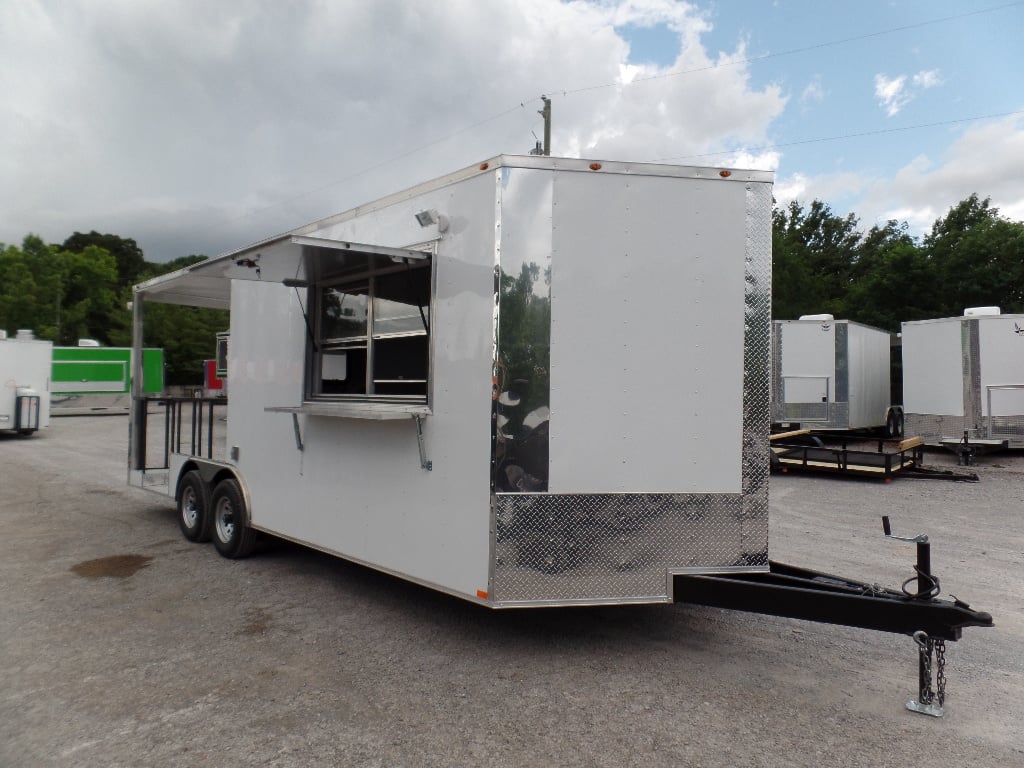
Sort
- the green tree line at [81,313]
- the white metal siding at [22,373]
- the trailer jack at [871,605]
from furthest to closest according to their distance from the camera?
the green tree line at [81,313] → the white metal siding at [22,373] → the trailer jack at [871,605]

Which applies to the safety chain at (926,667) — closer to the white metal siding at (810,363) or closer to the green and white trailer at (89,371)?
the white metal siding at (810,363)

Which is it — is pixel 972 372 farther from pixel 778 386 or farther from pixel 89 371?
pixel 89 371

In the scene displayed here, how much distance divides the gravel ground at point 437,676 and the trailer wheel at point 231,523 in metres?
0.16

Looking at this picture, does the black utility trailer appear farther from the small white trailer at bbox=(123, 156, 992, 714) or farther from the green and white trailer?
the green and white trailer

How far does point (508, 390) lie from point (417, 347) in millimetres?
1040

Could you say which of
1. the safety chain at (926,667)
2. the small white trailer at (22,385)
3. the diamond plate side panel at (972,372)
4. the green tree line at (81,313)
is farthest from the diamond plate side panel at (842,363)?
the green tree line at (81,313)

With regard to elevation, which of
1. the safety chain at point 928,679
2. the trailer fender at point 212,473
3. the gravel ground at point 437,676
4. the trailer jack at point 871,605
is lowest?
the gravel ground at point 437,676

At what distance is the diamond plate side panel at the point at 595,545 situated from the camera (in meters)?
3.87

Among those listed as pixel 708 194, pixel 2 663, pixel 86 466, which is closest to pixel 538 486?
pixel 708 194

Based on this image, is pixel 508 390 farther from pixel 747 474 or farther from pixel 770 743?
pixel 770 743

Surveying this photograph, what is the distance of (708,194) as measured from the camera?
402 centimetres

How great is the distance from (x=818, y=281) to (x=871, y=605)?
31.4 meters

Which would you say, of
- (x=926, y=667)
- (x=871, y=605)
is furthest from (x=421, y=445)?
(x=926, y=667)

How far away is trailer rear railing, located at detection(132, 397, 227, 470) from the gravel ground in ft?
3.44
